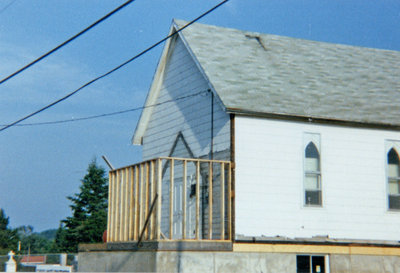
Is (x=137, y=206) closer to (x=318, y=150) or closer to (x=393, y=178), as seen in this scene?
(x=318, y=150)

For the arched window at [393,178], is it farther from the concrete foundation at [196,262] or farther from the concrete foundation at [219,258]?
the concrete foundation at [196,262]

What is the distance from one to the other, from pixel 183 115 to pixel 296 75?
13.0ft

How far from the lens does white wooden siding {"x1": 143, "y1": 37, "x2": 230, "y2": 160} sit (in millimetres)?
18297

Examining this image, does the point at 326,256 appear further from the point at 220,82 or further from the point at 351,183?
the point at 220,82

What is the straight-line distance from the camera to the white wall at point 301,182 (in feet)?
56.8

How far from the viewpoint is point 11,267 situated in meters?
34.8

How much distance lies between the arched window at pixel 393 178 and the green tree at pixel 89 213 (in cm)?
5796

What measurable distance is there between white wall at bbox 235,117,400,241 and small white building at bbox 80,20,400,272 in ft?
0.10

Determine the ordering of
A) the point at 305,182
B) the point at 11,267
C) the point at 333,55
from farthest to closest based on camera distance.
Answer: the point at 11,267
the point at 333,55
the point at 305,182

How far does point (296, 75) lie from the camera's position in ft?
67.8

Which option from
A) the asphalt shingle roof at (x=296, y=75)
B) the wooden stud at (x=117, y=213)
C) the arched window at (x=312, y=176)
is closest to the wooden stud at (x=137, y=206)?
the wooden stud at (x=117, y=213)

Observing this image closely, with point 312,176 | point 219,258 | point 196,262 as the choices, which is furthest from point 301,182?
point 196,262

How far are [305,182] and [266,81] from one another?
357cm

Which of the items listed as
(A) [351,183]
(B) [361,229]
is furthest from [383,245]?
(A) [351,183]
